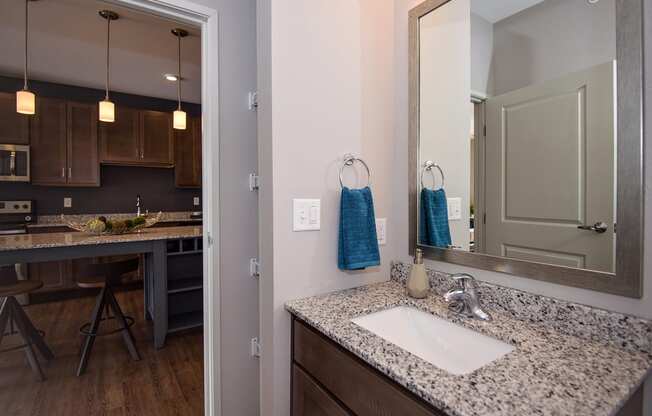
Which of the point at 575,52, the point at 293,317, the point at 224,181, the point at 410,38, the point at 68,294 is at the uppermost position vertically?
the point at 410,38

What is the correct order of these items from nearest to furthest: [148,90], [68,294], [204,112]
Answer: [204,112] → [68,294] → [148,90]

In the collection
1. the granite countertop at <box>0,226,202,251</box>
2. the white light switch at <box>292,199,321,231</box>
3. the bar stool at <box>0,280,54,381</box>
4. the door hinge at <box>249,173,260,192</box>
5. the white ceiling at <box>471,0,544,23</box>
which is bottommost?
the bar stool at <box>0,280,54,381</box>

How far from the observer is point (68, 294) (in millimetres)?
3959

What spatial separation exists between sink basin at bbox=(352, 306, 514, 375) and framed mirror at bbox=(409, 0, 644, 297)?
0.28m

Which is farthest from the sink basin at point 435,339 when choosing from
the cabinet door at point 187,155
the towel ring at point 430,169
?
the cabinet door at point 187,155

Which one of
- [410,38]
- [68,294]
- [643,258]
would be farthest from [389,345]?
[68,294]

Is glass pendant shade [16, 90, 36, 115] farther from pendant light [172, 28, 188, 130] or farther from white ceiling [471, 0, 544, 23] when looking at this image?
white ceiling [471, 0, 544, 23]

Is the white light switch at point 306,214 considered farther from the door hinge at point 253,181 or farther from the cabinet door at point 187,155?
the cabinet door at point 187,155

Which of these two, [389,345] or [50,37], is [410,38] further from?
[50,37]

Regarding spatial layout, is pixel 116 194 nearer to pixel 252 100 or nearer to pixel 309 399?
pixel 252 100

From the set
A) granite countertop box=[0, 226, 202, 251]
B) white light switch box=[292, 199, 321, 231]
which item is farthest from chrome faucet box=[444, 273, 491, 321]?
granite countertop box=[0, 226, 202, 251]

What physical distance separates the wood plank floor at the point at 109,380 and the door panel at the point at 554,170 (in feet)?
6.54

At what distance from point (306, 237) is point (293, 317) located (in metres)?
0.31

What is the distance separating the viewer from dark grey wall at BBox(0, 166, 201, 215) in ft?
12.9
